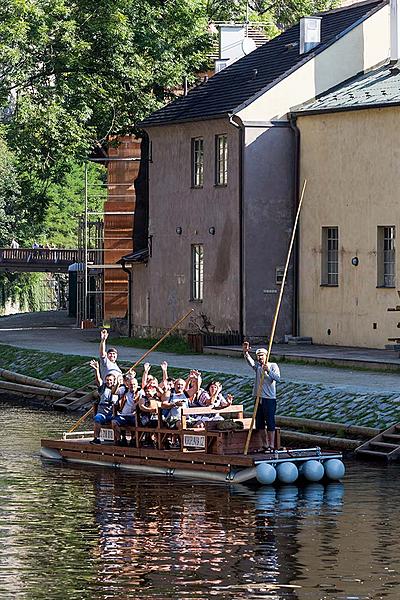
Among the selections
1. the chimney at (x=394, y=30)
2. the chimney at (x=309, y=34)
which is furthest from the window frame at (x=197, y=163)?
the chimney at (x=394, y=30)

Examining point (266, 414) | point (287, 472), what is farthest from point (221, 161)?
point (287, 472)

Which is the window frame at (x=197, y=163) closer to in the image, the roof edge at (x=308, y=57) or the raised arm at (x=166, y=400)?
the roof edge at (x=308, y=57)

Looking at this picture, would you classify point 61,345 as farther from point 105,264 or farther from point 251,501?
point 251,501

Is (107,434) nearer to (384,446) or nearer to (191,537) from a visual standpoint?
(384,446)

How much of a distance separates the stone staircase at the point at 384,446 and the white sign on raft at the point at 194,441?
3172mm

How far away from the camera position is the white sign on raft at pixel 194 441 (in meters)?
27.6

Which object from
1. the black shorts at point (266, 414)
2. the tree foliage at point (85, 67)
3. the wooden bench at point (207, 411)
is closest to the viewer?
the black shorts at point (266, 414)

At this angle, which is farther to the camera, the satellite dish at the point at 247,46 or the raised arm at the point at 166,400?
the satellite dish at the point at 247,46

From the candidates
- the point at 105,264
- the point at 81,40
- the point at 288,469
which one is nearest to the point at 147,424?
the point at 288,469

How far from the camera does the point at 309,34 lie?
155ft

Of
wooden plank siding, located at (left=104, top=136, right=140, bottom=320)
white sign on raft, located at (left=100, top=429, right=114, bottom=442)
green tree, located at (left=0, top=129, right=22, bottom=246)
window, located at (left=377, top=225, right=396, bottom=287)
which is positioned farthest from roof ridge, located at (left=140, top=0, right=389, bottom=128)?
green tree, located at (left=0, top=129, right=22, bottom=246)

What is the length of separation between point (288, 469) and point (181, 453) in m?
2.29

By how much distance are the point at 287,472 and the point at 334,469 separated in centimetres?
80

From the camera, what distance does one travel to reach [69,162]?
2298 inches
